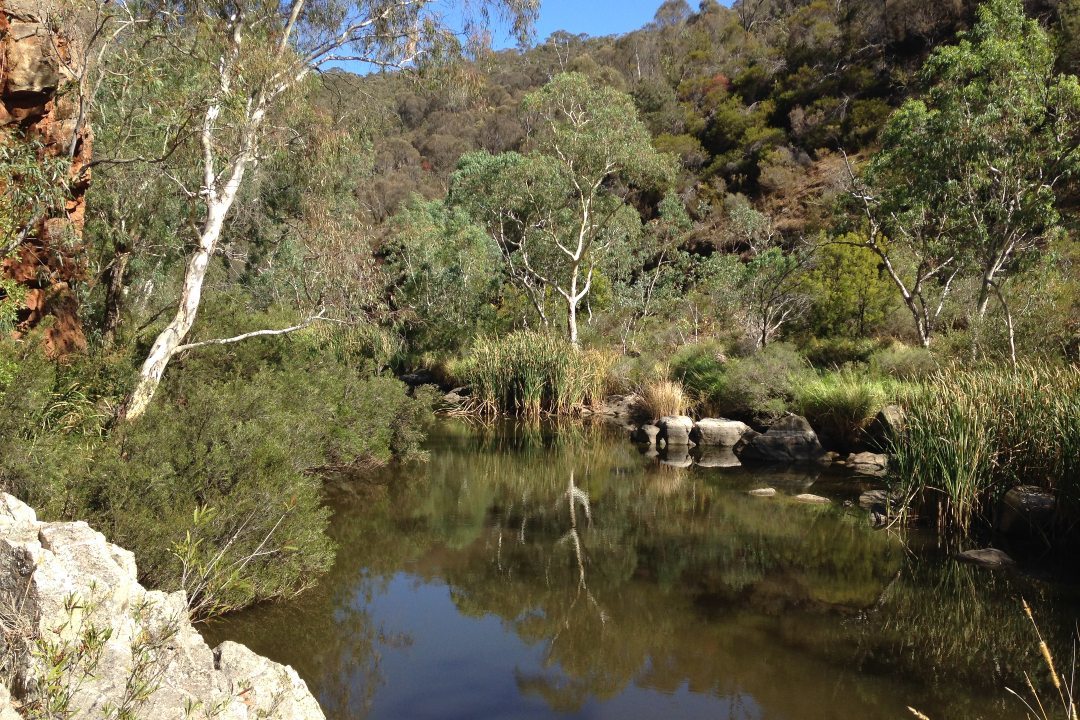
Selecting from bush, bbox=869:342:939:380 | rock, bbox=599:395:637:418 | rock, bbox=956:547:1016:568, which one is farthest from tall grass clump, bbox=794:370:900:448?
rock, bbox=956:547:1016:568

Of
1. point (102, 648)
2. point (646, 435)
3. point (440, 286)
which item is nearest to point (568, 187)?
point (440, 286)

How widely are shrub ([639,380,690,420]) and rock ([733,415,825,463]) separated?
2.43 meters

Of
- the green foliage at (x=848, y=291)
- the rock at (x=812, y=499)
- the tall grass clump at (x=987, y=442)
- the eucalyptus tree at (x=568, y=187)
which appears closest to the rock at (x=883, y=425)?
the rock at (x=812, y=499)

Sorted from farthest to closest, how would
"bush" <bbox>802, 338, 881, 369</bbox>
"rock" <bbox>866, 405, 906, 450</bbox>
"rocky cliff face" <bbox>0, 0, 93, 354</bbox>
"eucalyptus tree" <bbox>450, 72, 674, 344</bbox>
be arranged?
"eucalyptus tree" <bbox>450, 72, 674, 344</bbox> < "bush" <bbox>802, 338, 881, 369</bbox> < "rock" <bbox>866, 405, 906, 450</bbox> < "rocky cliff face" <bbox>0, 0, 93, 354</bbox>

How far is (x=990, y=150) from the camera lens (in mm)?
12070

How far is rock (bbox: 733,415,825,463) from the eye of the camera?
12789mm

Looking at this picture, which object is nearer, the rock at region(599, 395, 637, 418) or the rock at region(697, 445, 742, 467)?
the rock at region(697, 445, 742, 467)

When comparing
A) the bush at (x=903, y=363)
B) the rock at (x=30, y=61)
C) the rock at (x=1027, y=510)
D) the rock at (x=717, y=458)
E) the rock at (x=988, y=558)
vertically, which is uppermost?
the rock at (x=30, y=61)

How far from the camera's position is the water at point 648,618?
16.9 feet

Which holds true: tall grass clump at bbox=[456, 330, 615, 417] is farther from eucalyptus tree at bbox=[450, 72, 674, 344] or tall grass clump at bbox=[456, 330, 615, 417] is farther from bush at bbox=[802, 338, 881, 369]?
bush at bbox=[802, 338, 881, 369]

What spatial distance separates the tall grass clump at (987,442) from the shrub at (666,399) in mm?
7076

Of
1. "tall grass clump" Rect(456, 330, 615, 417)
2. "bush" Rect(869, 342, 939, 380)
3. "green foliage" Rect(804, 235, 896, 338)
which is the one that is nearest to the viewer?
"bush" Rect(869, 342, 939, 380)

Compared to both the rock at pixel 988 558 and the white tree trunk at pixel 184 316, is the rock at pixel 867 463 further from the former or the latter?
the white tree trunk at pixel 184 316

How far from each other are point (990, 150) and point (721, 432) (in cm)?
605
